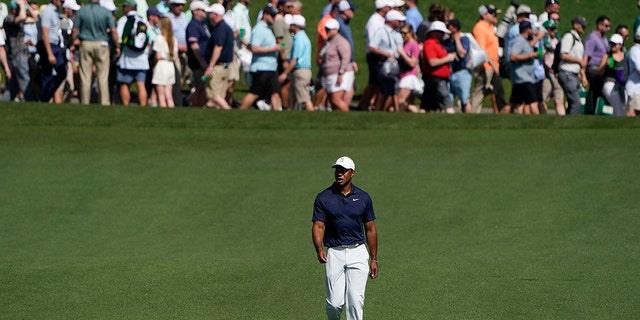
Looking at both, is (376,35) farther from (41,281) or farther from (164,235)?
(41,281)

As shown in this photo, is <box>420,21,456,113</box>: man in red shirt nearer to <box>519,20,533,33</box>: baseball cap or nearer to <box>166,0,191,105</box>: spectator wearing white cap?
<box>519,20,533,33</box>: baseball cap

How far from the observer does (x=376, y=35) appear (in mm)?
23438

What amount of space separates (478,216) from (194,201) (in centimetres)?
395

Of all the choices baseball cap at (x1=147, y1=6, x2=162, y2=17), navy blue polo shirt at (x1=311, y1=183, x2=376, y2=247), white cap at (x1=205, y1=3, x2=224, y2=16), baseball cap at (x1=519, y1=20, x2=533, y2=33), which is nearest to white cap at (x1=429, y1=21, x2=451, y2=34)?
baseball cap at (x1=519, y1=20, x2=533, y2=33)

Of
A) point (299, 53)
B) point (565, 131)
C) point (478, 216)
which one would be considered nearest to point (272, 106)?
point (299, 53)

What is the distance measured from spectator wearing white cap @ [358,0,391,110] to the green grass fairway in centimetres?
127

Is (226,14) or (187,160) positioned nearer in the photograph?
(187,160)

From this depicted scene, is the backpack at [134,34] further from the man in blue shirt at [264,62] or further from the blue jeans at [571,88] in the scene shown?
the blue jeans at [571,88]

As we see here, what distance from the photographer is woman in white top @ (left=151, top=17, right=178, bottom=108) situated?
76.1 feet

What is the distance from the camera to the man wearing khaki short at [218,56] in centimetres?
2295

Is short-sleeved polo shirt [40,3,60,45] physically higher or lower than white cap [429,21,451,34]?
lower

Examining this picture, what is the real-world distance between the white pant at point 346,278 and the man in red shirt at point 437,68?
38.8 feet

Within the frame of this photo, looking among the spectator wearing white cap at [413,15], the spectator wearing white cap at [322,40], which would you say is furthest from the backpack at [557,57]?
the spectator wearing white cap at [322,40]

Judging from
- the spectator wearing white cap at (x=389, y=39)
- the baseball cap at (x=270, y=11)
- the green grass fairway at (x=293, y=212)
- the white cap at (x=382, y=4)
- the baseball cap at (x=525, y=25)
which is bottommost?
the green grass fairway at (x=293, y=212)
